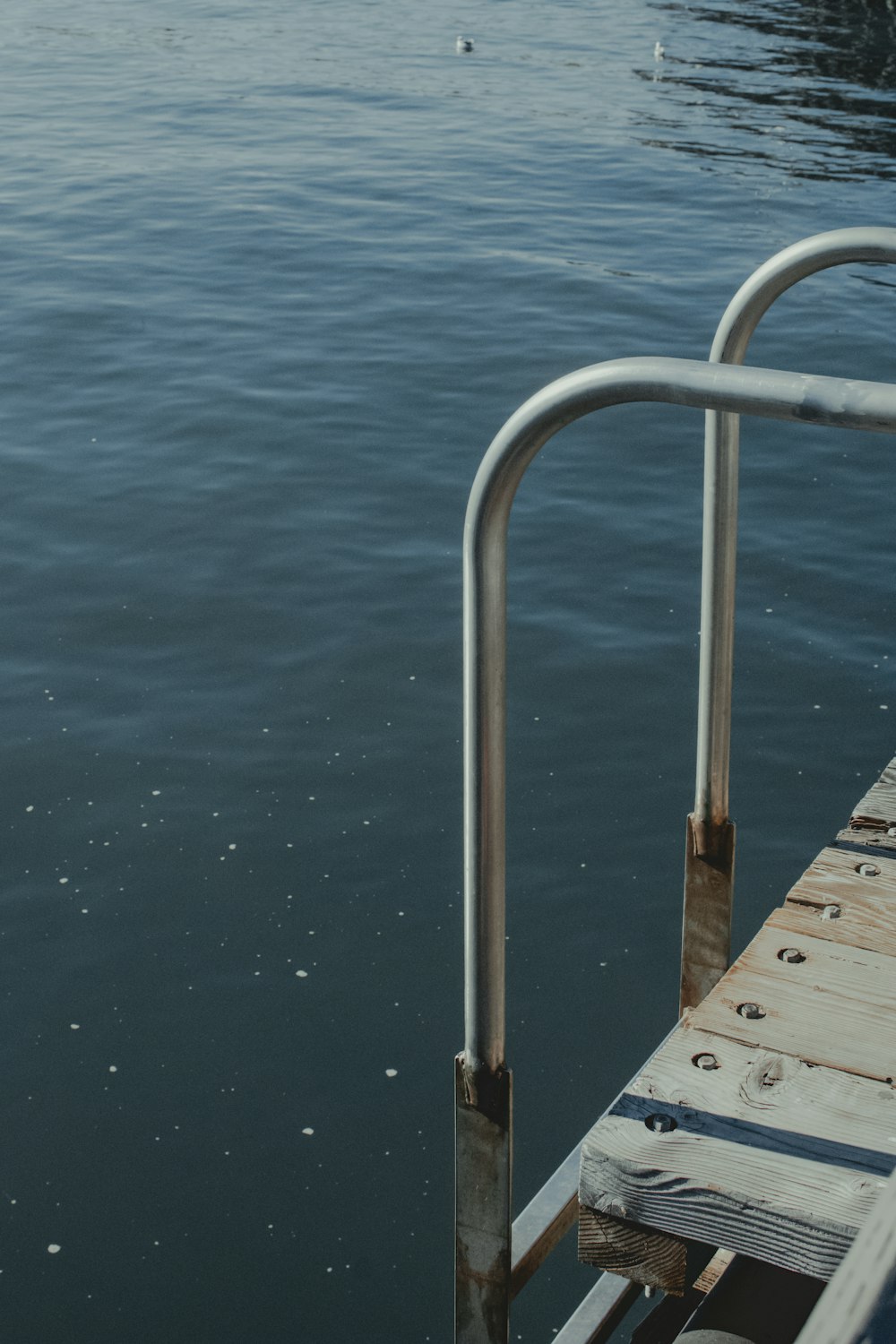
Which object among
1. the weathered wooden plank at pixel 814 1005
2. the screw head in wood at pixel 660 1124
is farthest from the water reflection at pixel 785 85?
the screw head in wood at pixel 660 1124

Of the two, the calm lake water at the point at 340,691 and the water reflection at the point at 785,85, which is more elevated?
the water reflection at the point at 785,85

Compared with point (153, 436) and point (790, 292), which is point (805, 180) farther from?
point (153, 436)

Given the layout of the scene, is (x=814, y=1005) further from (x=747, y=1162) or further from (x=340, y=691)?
(x=340, y=691)

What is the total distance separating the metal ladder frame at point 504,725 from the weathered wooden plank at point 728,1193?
10.0 inches

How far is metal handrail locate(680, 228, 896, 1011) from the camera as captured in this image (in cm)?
240

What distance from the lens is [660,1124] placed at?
2.07 meters

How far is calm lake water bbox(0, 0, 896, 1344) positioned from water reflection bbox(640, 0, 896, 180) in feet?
6.98

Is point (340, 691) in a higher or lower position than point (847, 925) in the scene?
lower

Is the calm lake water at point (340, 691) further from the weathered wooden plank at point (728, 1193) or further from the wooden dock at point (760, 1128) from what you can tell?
the weathered wooden plank at point (728, 1193)

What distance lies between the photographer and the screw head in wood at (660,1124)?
2.06 meters

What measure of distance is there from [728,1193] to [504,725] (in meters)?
0.68

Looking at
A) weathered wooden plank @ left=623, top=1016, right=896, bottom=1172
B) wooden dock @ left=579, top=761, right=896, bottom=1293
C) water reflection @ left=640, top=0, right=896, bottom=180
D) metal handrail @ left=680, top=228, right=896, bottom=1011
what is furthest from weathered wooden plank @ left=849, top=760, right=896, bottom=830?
water reflection @ left=640, top=0, right=896, bottom=180

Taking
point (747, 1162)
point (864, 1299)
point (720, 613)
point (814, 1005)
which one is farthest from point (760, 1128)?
point (864, 1299)

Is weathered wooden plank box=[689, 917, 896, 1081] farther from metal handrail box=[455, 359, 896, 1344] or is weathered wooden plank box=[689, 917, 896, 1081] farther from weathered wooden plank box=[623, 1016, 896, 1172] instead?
metal handrail box=[455, 359, 896, 1344]
